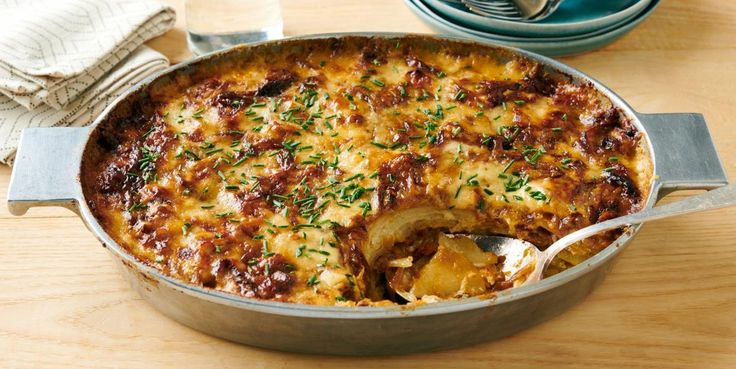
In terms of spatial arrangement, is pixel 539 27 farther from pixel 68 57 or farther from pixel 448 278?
pixel 68 57

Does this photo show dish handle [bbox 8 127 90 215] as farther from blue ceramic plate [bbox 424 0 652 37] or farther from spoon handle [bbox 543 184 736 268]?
blue ceramic plate [bbox 424 0 652 37]

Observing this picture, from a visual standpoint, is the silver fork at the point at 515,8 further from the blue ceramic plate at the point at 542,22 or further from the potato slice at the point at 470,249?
the potato slice at the point at 470,249

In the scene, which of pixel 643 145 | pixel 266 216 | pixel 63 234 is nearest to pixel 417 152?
pixel 266 216

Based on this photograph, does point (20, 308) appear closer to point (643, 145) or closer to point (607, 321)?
point (607, 321)

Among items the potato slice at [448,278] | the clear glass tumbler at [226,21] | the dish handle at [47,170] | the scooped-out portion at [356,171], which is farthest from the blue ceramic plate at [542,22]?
the dish handle at [47,170]

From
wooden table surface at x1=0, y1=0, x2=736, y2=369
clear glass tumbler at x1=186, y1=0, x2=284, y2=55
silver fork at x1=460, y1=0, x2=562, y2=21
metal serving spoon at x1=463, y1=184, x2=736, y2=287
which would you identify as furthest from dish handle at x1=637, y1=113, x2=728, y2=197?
clear glass tumbler at x1=186, y1=0, x2=284, y2=55

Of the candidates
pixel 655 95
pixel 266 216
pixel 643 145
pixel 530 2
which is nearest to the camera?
pixel 266 216
